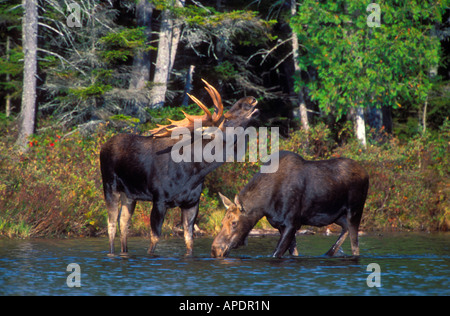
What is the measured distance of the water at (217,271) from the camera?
31.4ft

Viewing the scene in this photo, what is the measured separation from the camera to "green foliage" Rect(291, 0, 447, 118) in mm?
25703

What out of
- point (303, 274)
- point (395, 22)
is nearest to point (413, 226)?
point (395, 22)

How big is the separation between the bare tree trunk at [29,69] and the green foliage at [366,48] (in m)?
9.70

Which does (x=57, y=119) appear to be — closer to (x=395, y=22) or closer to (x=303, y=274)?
(x=395, y=22)

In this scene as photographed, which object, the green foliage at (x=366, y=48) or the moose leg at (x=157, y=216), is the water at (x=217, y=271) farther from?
the green foliage at (x=366, y=48)

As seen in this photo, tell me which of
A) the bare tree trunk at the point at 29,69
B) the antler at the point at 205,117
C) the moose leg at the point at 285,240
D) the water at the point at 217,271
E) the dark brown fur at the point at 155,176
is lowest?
the water at the point at 217,271

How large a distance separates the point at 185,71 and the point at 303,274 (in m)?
20.8

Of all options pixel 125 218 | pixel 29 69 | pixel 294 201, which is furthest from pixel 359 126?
pixel 125 218

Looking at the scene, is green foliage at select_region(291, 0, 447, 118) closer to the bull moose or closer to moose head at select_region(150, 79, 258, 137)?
the bull moose

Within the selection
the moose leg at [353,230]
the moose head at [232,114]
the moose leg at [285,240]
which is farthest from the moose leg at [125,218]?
the moose leg at [353,230]

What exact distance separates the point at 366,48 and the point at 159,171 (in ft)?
50.9

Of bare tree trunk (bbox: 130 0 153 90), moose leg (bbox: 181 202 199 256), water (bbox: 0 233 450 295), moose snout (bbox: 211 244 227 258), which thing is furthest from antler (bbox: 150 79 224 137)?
bare tree trunk (bbox: 130 0 153 90)

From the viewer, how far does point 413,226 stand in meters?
21.1

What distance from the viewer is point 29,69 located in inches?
961
